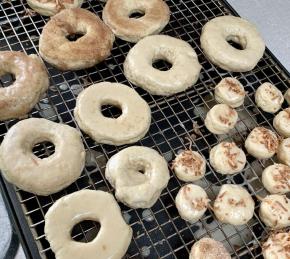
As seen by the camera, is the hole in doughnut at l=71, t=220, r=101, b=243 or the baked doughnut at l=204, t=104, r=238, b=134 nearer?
the hole in doughnut at l=71, t=220, r=101, b=243

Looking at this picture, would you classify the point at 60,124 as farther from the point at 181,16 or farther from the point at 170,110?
the point at 181,16

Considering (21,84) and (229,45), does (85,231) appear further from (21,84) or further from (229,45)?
(229,45)

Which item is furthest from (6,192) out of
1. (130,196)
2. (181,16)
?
(181,16)

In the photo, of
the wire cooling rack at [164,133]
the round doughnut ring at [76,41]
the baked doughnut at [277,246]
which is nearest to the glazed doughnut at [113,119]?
the wire cooling rack at [164,133]

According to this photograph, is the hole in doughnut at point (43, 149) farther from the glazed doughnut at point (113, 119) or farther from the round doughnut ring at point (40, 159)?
the glazed doughnut at point (113, 119)

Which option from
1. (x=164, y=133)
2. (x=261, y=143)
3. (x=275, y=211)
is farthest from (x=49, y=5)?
(x=275, y=211)

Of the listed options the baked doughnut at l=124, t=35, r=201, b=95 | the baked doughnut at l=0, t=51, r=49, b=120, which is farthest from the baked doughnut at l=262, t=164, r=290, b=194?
the baked doughnut at l=0, t=51, r=49, b=120

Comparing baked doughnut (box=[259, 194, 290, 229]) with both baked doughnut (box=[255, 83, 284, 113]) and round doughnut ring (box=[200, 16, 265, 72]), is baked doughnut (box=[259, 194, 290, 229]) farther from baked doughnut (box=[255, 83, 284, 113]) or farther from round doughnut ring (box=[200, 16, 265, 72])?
round doughnut ring (box=[200, 16, 265, 72])
